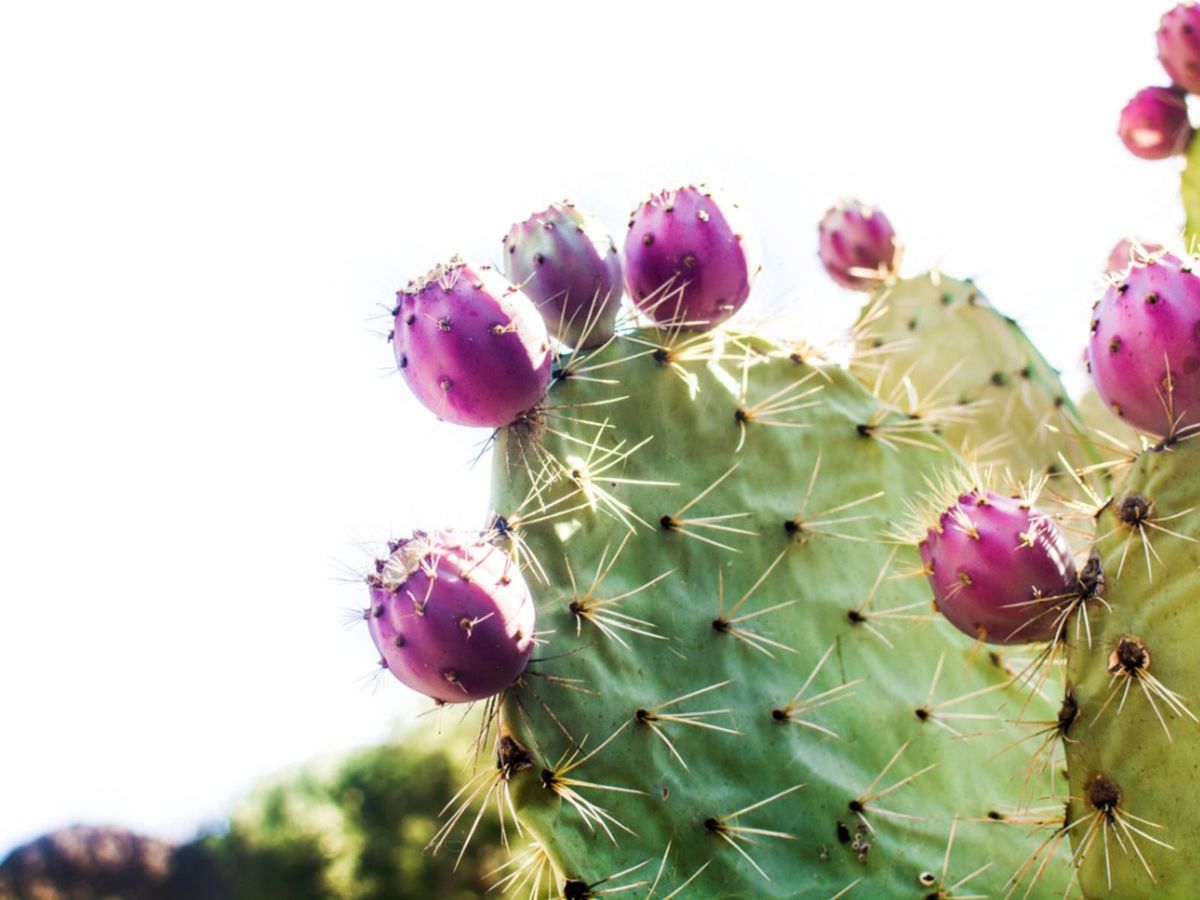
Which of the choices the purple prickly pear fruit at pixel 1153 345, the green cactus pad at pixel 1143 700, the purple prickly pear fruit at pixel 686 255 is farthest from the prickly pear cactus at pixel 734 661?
the purple prickly pear fruit at pixel 1153 345

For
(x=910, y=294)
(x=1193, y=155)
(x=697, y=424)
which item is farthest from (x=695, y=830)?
(x=1193, y=155)

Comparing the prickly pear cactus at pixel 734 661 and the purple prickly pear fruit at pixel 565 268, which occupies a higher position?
the purple prickly pear fruit at pixel 565 268

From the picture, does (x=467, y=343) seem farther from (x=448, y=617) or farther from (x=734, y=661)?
(x=734, y=661)

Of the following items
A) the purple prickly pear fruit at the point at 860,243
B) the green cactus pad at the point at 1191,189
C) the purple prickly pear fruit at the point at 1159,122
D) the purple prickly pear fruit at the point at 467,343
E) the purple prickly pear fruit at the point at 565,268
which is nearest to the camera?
the purple prickly pear fruit at the point at 467,343

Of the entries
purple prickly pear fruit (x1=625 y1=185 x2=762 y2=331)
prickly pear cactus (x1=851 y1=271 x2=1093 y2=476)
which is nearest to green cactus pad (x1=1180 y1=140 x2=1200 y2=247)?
prickly pear cactus (x1=851 y1=271 x2=1093 y2=476)

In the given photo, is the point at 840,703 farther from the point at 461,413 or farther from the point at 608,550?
the point at 461,413

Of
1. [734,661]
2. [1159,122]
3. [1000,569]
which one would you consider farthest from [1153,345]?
[1159,122]

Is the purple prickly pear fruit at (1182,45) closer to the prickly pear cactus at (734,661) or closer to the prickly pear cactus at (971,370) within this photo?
the prickly pear cactus at (971,370)
